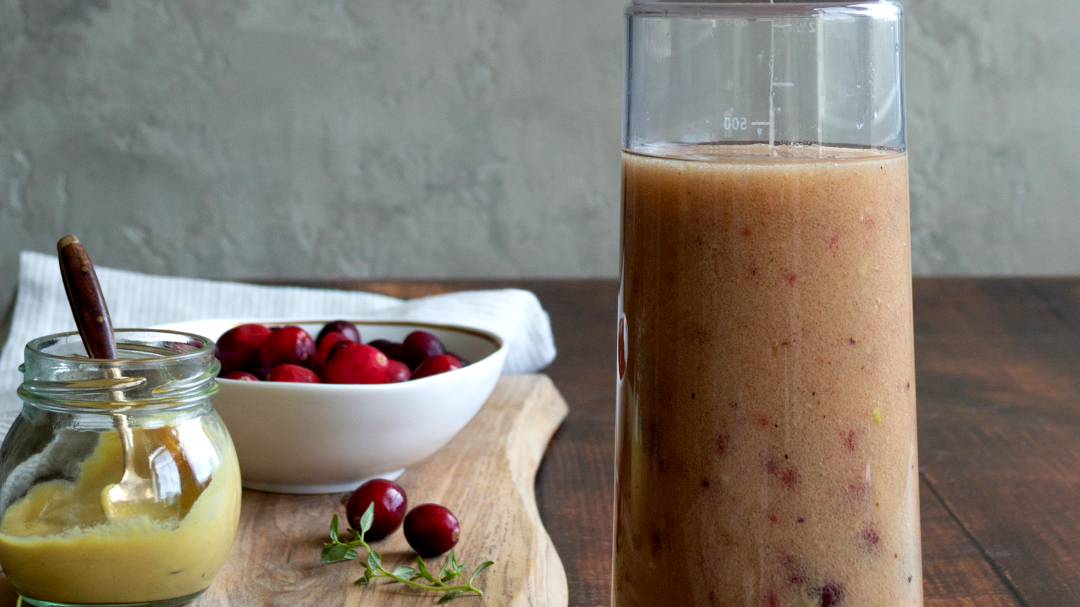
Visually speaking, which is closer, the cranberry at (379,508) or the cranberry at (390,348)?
the cranberry at (379,508)

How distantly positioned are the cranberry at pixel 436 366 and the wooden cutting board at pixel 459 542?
9 cm

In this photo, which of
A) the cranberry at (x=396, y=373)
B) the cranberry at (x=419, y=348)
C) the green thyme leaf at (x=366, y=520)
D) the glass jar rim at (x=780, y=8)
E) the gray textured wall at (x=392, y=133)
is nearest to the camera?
the glass jar rim at (x=780, y=8)

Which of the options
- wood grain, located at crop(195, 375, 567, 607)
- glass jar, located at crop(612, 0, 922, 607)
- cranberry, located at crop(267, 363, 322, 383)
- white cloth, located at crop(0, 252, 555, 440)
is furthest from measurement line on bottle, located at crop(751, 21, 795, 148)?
white cloth, located at crop(0, 252, 555, 440)

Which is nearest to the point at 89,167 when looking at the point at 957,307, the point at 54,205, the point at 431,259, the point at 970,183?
the point at 54,205

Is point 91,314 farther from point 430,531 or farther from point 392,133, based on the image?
point 392,133

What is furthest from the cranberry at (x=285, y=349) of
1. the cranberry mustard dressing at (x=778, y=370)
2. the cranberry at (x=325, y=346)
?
the cranberry mustard dressing at (x=778, y=370)

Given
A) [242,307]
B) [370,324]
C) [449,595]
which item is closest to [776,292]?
[449,595]

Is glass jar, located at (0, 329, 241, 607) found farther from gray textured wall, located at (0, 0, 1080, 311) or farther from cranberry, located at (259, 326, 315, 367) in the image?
gray textured wall, located at (0, 0, 1080, 311)

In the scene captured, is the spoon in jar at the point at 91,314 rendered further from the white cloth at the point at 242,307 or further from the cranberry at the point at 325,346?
the white cloth at the point at 242,307

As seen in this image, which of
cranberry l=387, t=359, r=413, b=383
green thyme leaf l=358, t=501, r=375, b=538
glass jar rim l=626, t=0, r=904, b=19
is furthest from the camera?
cranberry l=387, t=359, r=413, b=383

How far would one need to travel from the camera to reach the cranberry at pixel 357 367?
0.73 metres

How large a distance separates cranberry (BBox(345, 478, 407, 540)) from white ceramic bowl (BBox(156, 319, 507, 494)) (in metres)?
0.05

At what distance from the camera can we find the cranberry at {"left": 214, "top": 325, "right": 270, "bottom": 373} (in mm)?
818

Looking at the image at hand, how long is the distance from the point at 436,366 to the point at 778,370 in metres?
0.39
